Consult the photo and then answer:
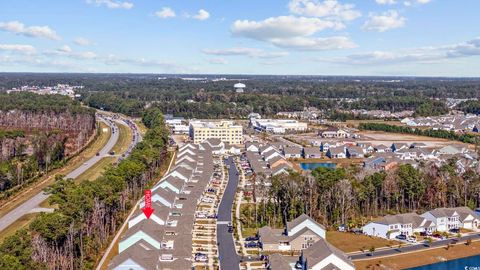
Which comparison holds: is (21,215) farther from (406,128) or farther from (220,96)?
(220,96)

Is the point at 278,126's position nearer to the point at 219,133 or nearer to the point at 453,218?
the point at 219,133

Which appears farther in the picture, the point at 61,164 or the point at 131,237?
the point at 61,164

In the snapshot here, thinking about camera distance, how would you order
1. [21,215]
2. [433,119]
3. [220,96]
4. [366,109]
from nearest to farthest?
[21,215], [433,119], [366,109], [220,96]

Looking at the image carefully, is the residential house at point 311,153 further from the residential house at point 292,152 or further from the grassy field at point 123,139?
the grassy field at point 123,139

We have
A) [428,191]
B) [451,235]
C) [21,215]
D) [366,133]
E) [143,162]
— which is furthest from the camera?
[366,133]

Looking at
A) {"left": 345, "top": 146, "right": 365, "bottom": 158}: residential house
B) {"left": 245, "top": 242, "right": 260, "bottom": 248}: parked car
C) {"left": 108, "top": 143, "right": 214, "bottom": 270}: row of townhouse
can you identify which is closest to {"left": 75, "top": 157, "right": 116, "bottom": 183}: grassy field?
{"left": 108, "top": 143, "right": 214, "bottom": 270}: row of townhouse

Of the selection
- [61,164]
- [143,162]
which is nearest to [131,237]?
[143,162]

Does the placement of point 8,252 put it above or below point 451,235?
above
